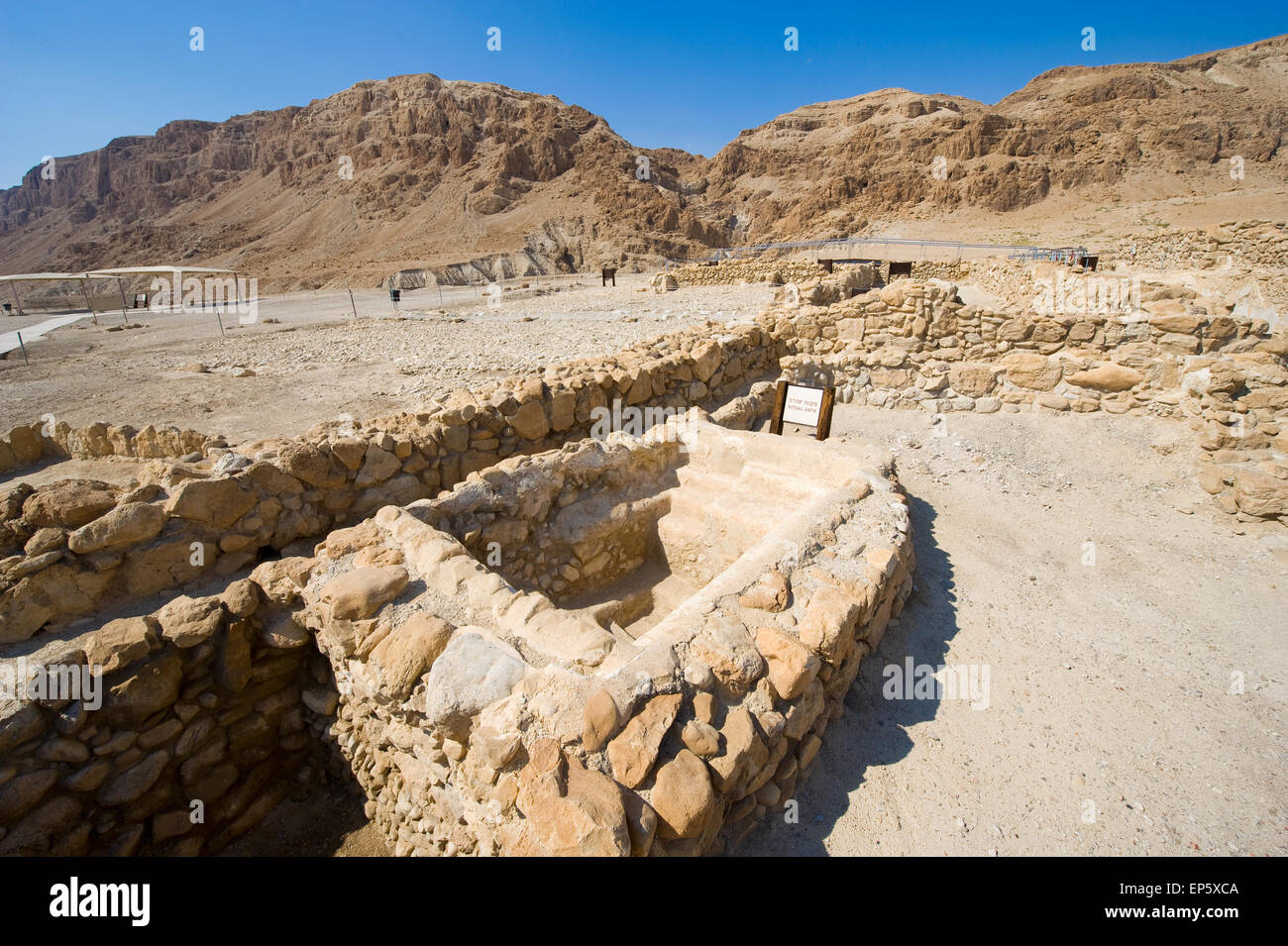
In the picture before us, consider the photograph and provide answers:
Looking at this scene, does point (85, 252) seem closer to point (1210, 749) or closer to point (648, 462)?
point (648, 462)

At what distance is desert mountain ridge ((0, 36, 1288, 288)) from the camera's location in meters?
40.2

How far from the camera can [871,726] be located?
131 inches

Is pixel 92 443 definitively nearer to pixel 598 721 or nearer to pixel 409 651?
pixel 409 651

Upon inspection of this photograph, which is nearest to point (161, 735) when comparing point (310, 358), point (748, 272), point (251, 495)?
point (251, 495)

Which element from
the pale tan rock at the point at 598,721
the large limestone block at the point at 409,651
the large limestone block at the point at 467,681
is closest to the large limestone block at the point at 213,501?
the large limestone block at the point at 409,651

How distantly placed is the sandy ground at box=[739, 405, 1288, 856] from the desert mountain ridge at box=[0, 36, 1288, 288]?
34213 mm

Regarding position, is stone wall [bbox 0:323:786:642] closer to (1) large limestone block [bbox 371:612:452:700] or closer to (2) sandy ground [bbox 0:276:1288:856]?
(2) sandy ground [bbox 0:276:1288:856]

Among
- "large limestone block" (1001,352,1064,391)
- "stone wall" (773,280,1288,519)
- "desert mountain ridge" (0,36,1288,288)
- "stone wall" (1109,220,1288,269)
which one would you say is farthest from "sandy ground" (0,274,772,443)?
"desert mountain ridge" (0,36,1288,288)

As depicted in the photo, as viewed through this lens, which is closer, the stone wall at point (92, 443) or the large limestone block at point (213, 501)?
the large limestone block at point (213, 501)

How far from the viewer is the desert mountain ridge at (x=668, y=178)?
40.2 m

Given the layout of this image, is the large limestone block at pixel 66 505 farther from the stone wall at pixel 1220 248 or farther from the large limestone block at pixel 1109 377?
the stone wall at pixel 1220 248

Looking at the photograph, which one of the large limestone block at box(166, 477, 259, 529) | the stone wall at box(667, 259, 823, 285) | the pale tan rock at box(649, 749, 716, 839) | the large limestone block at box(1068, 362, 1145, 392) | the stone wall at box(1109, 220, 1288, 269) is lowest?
the pale tan rock at box(649, 749, 716, 839)

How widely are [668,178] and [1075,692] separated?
69351mm

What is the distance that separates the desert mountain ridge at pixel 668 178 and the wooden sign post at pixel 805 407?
3483cm
